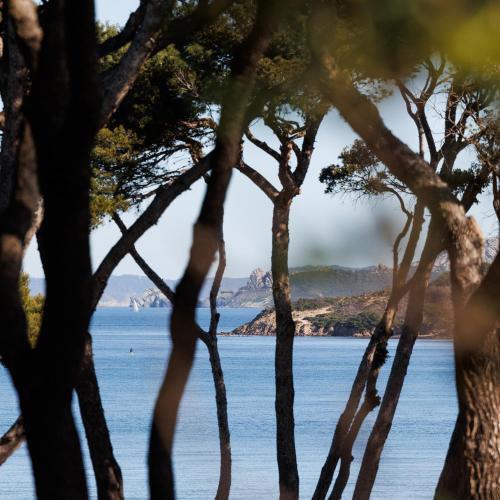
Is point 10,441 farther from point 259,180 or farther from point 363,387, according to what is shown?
point 259,180

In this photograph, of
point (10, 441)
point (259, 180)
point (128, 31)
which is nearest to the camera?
point (10, 441)

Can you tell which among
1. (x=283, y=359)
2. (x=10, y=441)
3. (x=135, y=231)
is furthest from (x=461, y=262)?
(x=283, y=359)

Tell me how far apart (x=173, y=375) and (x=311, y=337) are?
372ft

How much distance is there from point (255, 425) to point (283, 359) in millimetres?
27442

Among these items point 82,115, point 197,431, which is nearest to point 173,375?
point 82,115

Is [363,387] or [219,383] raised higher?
[363,387]

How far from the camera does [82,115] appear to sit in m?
3.77

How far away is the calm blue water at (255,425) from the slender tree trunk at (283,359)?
2.60 feet

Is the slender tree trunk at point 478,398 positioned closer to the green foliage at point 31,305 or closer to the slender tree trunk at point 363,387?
the slender tree trunk at point 363,387

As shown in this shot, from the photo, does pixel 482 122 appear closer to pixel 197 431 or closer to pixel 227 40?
pixel 227 40

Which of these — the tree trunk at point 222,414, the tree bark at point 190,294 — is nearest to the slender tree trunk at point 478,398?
the tree bark at point 190,294

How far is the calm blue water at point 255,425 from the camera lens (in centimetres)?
2250

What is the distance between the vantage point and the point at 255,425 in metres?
38.3

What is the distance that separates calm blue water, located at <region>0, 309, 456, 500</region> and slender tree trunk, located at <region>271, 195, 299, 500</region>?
792 millimetres
